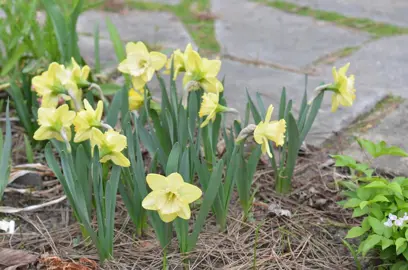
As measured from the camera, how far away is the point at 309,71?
2604 millimetres

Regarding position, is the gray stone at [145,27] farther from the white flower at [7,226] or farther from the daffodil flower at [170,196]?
the daffodil flower at [170,196]

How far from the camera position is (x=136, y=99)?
1.79 m

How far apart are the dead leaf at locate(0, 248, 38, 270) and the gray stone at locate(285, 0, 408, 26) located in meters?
2.34

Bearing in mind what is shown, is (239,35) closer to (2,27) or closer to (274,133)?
(2,27)

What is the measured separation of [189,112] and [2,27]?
3.11 feet

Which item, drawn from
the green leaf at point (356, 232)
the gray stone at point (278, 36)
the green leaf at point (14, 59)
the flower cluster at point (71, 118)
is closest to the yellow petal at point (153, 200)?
the flower cluster at point (71, 118)

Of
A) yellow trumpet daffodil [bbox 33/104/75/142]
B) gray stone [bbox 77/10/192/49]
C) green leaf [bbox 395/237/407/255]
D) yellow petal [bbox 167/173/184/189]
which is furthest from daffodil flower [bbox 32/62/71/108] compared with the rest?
gray stone [bbox 77/10/192/49]

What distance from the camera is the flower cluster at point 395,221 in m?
1.31

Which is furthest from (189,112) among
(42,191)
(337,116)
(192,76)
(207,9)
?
(207,9)

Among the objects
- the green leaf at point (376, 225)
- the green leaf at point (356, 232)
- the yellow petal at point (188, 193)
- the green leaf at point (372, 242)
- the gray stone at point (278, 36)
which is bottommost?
the gray stone at point (278, 36)

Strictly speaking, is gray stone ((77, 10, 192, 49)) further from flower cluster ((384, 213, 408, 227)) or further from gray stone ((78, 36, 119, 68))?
flower cluster ((384, 213, 408, 227))

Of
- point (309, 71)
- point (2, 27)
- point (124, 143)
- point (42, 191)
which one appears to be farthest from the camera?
point (309, 71)

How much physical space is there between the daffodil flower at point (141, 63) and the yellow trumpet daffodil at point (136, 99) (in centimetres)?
6

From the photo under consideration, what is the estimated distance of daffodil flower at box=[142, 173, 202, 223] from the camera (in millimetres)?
1308
